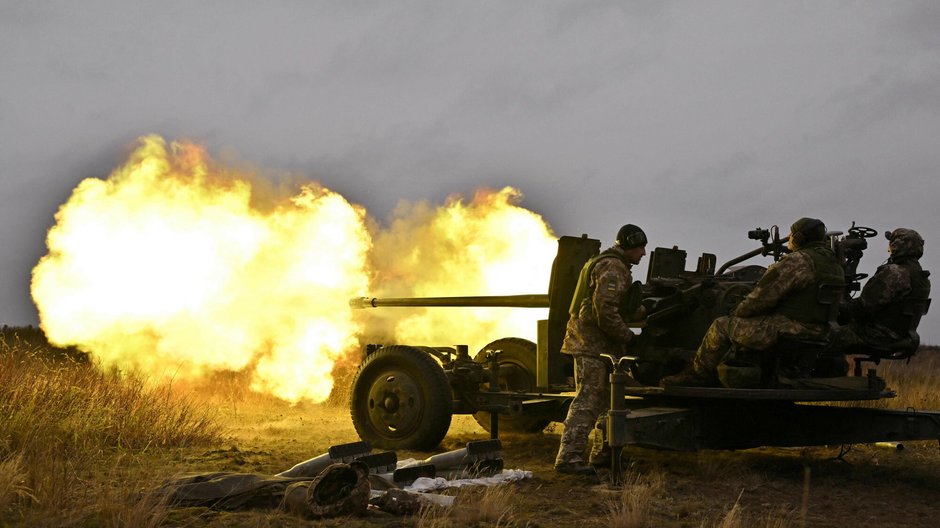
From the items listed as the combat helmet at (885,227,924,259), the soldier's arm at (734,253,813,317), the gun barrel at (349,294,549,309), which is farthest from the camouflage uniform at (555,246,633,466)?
the combat helmet at (885,227,924,259)

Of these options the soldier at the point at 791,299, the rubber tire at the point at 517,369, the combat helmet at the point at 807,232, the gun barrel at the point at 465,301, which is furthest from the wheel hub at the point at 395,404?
the combat helmet at the point at 807,232

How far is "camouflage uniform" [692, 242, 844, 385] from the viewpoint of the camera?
8005 millimetres

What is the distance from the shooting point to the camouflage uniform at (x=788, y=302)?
801cm

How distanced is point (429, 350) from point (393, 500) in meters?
4.42

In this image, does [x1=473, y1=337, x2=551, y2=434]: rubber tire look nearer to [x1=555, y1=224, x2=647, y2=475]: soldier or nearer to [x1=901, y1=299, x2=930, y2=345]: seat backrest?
[x1=555, y1=224, x2=647, y2=475]: soldier

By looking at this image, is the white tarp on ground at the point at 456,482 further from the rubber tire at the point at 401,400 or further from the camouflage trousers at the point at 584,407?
the rubber tire at the point at 401,400

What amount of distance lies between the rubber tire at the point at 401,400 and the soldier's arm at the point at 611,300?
2211 mm

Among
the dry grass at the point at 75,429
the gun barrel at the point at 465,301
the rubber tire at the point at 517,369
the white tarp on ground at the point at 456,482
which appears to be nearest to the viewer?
the dry grass at the point at 75,429

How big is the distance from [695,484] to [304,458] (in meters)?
4.04

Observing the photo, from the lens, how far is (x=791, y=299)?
26.5 feet

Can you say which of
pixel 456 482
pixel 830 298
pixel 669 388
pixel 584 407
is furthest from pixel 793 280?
pixel 456 482

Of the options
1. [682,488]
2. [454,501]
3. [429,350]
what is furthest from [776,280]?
[429,350]

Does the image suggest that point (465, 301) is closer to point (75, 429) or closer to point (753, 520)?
point (75, 429)

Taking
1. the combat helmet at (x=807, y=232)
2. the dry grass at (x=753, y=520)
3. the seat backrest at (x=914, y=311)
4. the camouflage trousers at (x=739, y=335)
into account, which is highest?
the combat helmet at (x=807, y=232)
